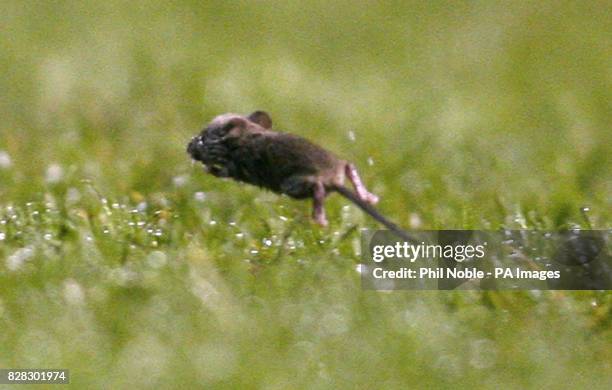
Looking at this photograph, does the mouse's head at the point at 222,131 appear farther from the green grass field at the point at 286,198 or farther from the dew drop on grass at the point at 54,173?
the dew drop on grass at the point at 54,173

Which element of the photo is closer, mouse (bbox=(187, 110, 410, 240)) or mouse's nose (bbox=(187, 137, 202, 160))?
mouse (bbox=(187, 110, 410, 240))

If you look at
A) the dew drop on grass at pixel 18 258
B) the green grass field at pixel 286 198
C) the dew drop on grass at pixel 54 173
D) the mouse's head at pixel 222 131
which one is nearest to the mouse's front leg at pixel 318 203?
the green grass field at pixel 286 198

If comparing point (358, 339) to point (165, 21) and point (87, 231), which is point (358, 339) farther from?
point (165, 21)

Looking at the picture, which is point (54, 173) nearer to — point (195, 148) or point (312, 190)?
point (195, 148)

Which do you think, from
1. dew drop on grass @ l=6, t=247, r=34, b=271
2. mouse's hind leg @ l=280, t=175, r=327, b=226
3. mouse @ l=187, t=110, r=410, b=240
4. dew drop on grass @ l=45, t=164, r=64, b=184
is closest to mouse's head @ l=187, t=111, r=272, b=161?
mouse @ l=187, t=110, r=410, b=240

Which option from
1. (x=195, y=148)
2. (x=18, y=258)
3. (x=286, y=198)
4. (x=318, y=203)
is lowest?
(x=18, y=258)

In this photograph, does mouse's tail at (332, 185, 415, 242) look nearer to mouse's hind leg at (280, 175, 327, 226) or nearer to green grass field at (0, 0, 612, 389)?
mouse's hind leg at (280, 175, 327, 226)

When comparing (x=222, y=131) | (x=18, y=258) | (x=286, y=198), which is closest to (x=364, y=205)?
(x=222, y=131)
